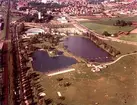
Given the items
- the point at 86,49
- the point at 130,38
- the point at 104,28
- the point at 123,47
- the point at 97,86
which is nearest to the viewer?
the point at 97,86

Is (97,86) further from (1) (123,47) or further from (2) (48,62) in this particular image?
(1) (123,47)

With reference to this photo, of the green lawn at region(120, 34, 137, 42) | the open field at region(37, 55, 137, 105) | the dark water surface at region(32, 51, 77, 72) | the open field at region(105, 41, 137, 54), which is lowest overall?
the open field at region(37, 55, 137, 105)

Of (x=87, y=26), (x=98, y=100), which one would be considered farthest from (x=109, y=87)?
(x=87, y=26)

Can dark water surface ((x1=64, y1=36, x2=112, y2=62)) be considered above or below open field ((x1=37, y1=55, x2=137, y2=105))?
above

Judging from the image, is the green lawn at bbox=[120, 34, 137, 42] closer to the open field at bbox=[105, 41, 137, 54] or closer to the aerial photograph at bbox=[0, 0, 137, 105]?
the aerial photograph at bbox=[0, 0, 137, 105]

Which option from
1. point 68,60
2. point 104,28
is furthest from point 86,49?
point 104,28

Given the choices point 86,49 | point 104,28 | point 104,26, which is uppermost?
point 104,26

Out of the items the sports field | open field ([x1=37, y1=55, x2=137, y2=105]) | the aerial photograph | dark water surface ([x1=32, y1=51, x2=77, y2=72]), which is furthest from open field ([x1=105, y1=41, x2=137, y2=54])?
dark water surface ([x1=32, y1=51, x2=77, y2=72])
